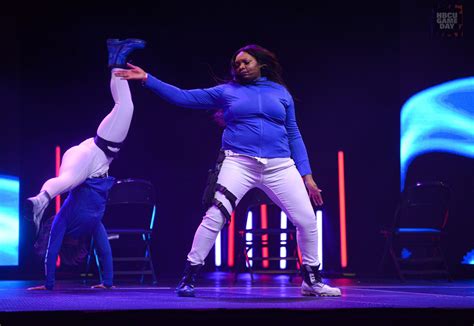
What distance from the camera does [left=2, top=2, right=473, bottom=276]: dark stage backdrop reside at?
7840 millimetres

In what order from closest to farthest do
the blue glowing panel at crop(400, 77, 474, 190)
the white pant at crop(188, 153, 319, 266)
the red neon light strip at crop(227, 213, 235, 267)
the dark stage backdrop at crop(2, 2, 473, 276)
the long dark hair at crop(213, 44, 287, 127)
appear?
the white pant at crop(188, 153, 319, 266), the long dark hair at crop(213, 44, 287, 127), the dark stage backdrop at crop(2, 2, 473, 276), the blue glowing panel at crop(400, 77, 474, 190), the red neon light strip at crop(227, 213, 235, 267)

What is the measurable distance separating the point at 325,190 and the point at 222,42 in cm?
189

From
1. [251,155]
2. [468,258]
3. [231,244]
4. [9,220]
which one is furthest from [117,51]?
[468,258]

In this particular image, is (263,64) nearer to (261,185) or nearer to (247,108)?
(247,108)

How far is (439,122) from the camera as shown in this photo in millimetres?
8039

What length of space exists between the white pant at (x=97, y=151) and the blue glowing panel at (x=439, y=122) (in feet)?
11.5

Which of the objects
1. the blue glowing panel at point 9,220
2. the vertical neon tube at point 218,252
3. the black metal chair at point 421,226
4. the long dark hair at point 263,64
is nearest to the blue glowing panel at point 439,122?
the black metal chair at point 421,226

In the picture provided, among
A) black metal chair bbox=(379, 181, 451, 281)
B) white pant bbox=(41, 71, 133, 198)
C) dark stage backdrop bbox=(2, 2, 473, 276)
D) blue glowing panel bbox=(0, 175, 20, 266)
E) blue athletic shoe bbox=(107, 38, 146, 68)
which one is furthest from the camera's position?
dark stage backdrop bbox=(2, 2, 473, 276)

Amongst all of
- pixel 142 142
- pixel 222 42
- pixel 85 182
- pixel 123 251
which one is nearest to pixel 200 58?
pixel 222 42

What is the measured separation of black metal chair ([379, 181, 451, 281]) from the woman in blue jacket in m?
2.83

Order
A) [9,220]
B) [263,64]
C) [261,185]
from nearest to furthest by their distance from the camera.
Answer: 1. [261,185]
2. [263,64]
3. [9,220]

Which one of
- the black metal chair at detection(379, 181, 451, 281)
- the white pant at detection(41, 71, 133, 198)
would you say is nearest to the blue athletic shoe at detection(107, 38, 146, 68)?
the white pant at detection(41, 71, 133, 198)

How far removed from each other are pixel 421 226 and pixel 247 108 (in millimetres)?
3964

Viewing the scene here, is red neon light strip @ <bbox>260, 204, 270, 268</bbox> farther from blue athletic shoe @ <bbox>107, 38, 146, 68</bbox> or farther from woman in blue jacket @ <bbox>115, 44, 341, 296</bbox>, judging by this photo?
woman in blue jacket @ <bbox>115, 44, 341, 296</bbox>
